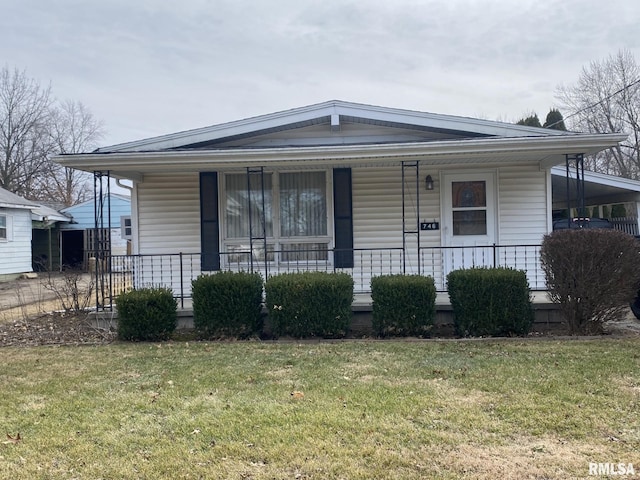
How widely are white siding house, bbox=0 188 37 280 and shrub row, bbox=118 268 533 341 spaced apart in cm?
1396

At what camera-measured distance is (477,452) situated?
10.4 ft

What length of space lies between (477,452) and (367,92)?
759 inches

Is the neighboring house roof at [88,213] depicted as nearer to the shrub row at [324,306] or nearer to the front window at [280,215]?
the front window at [280,215]

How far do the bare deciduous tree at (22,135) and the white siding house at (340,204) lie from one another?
28615mm

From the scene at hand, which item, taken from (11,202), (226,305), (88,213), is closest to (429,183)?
(226,305)

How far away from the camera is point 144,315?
22.7 ft

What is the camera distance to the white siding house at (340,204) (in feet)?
28.0

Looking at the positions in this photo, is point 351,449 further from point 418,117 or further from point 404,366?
point 418,117

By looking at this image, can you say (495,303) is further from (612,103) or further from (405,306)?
(612,103)

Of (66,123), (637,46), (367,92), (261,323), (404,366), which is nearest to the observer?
(404,366)

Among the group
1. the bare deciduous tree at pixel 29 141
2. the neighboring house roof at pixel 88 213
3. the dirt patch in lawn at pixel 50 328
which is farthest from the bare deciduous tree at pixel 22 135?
the dirt patch in lawn at pixel 50 328

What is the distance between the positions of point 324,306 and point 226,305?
135 centimetres

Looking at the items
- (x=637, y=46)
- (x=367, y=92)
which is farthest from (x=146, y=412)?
(x=637, y=46)

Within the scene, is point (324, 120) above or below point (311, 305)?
above
